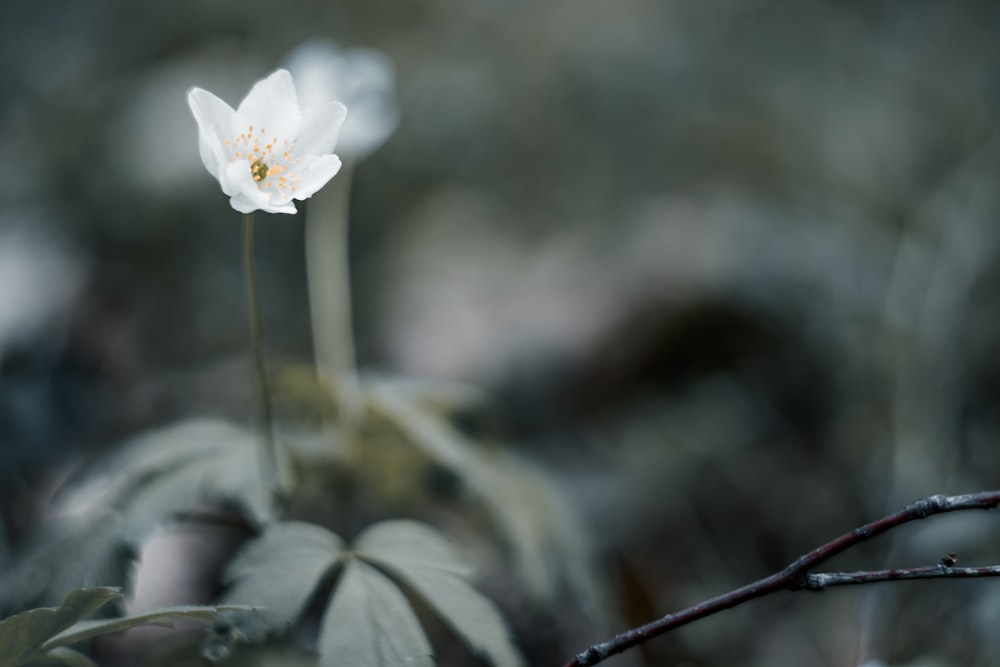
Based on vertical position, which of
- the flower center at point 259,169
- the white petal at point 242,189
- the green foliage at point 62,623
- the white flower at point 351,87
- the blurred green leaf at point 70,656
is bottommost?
the green foliage at point 62,623

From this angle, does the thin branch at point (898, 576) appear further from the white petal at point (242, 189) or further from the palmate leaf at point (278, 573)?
the white petal at point (242, 189)

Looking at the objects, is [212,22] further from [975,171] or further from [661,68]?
[975,171]

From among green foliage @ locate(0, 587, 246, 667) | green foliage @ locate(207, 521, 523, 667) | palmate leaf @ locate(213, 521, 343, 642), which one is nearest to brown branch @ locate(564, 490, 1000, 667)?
green foliage @ locate(207, 521, 523, 667)

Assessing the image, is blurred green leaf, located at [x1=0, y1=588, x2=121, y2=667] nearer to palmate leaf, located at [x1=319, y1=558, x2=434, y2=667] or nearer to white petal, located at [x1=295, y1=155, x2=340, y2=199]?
palmate leaf, located at [x1=319, y1=558, x2=434, y2=667]

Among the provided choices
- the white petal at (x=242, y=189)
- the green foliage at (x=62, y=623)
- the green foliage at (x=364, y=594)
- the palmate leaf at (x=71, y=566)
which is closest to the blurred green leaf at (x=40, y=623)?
the green foliage at (x=62, y=623)

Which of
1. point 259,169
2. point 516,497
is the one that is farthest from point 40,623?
point 516,497

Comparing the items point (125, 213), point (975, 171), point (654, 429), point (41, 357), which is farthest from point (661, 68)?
point (41, 357)
